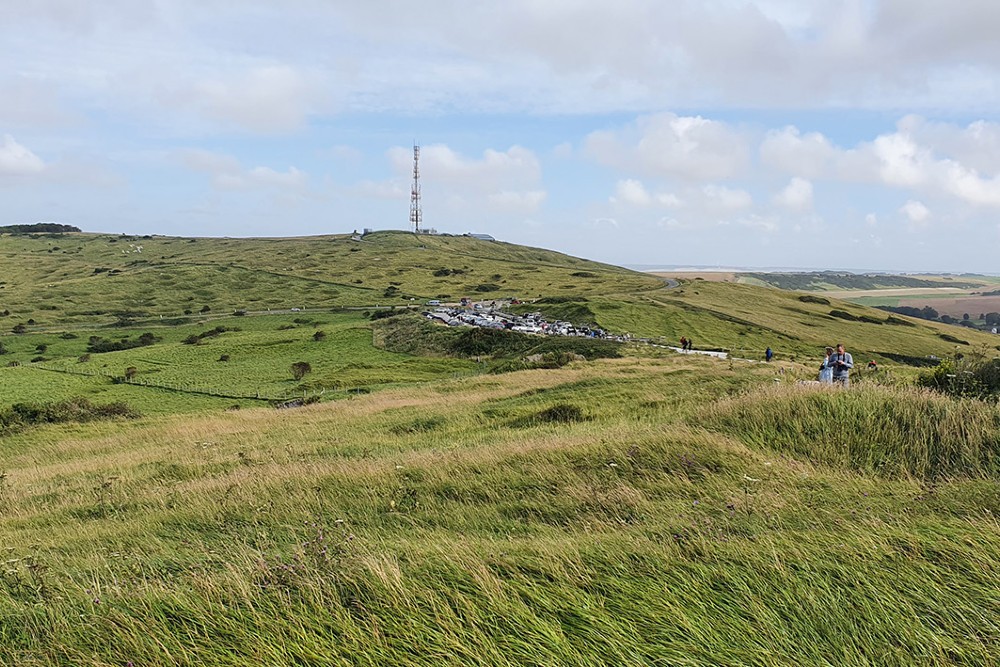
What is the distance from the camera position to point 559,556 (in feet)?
16.1

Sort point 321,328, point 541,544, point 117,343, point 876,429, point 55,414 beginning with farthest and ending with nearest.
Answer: point 321,328
point 117,343
point 55,414
point 876,429
point 541,544

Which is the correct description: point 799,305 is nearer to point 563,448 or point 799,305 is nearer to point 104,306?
point 563,448

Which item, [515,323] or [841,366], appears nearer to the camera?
[841,366]

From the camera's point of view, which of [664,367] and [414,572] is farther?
[664,367]

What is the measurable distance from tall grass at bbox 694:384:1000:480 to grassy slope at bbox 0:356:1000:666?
0.06 m

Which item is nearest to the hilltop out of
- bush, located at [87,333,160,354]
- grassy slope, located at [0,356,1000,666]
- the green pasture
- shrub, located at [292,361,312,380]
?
the green pasture

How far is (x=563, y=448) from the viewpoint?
977 centimetres

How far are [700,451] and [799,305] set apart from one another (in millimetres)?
113680

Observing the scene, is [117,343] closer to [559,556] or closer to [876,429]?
[559,556]

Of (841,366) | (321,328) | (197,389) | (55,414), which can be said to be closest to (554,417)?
(841,366)

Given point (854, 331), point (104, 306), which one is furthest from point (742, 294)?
point (104, 306)

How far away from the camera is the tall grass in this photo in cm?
796

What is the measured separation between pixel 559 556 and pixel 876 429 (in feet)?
22.4

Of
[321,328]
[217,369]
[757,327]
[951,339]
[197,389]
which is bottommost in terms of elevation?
[197,389]
